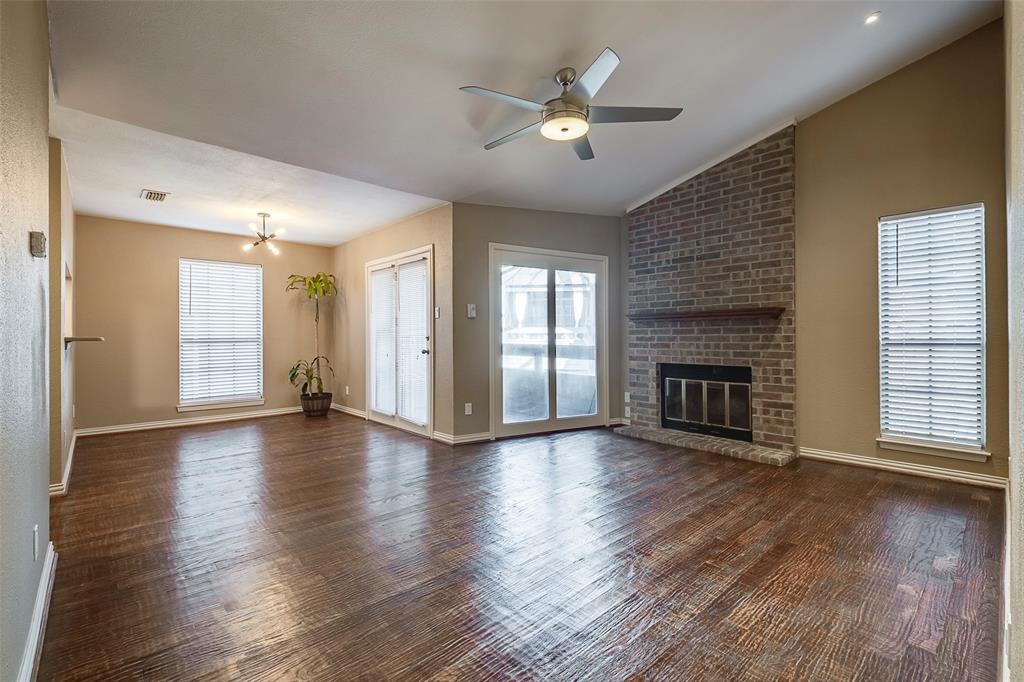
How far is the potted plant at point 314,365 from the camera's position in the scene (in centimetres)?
686

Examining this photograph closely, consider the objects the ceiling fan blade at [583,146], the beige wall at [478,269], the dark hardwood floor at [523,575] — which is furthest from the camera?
the beige wall at [478,269]

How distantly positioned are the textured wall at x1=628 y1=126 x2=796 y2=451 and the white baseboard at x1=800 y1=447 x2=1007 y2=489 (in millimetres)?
258

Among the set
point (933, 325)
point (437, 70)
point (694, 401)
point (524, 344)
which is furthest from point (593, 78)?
point (694, 401)

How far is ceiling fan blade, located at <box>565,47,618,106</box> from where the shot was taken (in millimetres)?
2471

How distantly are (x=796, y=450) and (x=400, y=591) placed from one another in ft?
12.9

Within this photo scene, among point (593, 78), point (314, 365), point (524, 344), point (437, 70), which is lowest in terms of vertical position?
point (314, 365)

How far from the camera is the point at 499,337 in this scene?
5289mm

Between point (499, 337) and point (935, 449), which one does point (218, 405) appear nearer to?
point (499, 337)

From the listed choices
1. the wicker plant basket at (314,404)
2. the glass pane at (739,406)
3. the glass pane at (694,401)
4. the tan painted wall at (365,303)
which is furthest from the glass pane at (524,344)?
the wicker plant basket at (314,404)

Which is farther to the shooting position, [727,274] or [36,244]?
[727,274]

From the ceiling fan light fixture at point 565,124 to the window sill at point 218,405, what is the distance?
5.92 metres

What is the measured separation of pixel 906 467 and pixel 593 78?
3.94 m

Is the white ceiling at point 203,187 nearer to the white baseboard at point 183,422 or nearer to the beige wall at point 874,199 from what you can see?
the white baseboard at point 183,422

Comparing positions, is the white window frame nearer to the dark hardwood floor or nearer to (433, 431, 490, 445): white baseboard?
the dark hardwood floor
